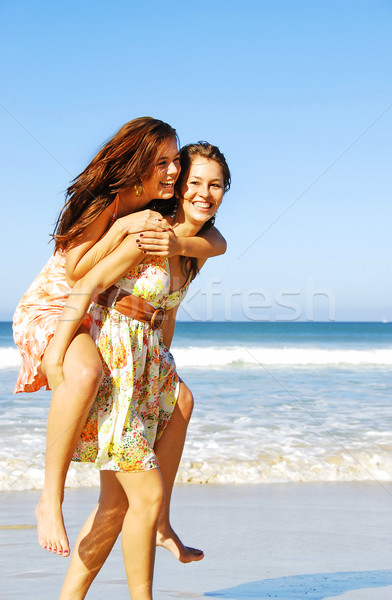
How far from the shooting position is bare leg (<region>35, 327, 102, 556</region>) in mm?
2221

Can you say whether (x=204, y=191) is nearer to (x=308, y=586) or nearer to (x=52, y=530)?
(x=52, y=530)

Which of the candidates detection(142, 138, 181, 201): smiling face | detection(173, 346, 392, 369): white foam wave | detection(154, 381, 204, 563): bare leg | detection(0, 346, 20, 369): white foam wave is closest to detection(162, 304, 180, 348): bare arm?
detection(154, 381, 204, 563): bare leg

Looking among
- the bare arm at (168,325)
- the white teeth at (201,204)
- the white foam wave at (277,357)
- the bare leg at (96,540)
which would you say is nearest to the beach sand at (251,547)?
the bare leg at (96,540)

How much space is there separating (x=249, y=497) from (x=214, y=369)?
456 inches

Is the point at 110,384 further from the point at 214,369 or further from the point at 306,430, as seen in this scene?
the point at 214,369

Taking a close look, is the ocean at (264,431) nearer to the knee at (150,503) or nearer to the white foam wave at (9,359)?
the white foam wave at (9,359)

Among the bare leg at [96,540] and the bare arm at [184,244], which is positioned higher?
the bare arm at [184,244]

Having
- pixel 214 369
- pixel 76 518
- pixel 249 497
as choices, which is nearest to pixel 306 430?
pixel 249 497

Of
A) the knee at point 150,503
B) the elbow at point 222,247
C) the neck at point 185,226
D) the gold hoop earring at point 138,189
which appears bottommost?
the knee at point 150,503

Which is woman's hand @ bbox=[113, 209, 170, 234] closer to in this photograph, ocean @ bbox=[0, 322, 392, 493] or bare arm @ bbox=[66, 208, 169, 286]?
bare arm @ bbox=[66, 208, 169, 286]

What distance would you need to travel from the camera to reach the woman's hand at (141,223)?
240cm

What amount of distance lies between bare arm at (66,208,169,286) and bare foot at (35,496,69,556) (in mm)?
812

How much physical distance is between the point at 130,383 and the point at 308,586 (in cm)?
155

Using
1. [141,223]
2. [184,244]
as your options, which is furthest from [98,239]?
[184,244]
